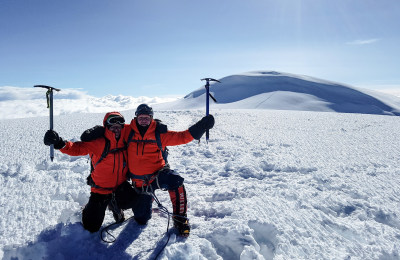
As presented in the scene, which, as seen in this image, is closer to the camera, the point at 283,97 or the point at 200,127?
the point at 200,127

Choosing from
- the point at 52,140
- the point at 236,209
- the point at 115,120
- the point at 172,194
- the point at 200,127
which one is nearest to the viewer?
the point at 52,140

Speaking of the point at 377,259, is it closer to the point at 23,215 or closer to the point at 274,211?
the point at 274,211

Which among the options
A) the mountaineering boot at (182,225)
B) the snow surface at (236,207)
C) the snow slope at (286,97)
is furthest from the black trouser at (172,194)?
the snow slope at (286,97)

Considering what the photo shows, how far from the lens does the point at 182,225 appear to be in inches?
118

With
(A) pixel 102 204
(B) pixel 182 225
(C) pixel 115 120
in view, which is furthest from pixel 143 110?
(B) pixel 182 225

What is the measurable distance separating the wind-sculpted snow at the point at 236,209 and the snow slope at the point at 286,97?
934 inches

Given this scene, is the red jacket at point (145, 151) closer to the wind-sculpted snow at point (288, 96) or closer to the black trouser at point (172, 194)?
the black trouser at point (172, 194)

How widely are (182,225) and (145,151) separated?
0.99 m

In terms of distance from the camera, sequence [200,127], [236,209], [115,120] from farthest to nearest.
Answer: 1. [236,209]
2. [200,127]
3. [115,120]

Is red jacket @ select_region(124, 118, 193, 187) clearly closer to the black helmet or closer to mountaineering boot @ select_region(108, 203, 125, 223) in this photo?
the black helmet

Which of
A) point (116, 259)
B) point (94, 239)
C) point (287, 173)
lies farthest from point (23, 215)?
point (287, 173)

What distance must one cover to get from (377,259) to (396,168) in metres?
3.48

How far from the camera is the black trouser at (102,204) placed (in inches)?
114

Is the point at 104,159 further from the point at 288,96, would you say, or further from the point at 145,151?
the point at 288,96
